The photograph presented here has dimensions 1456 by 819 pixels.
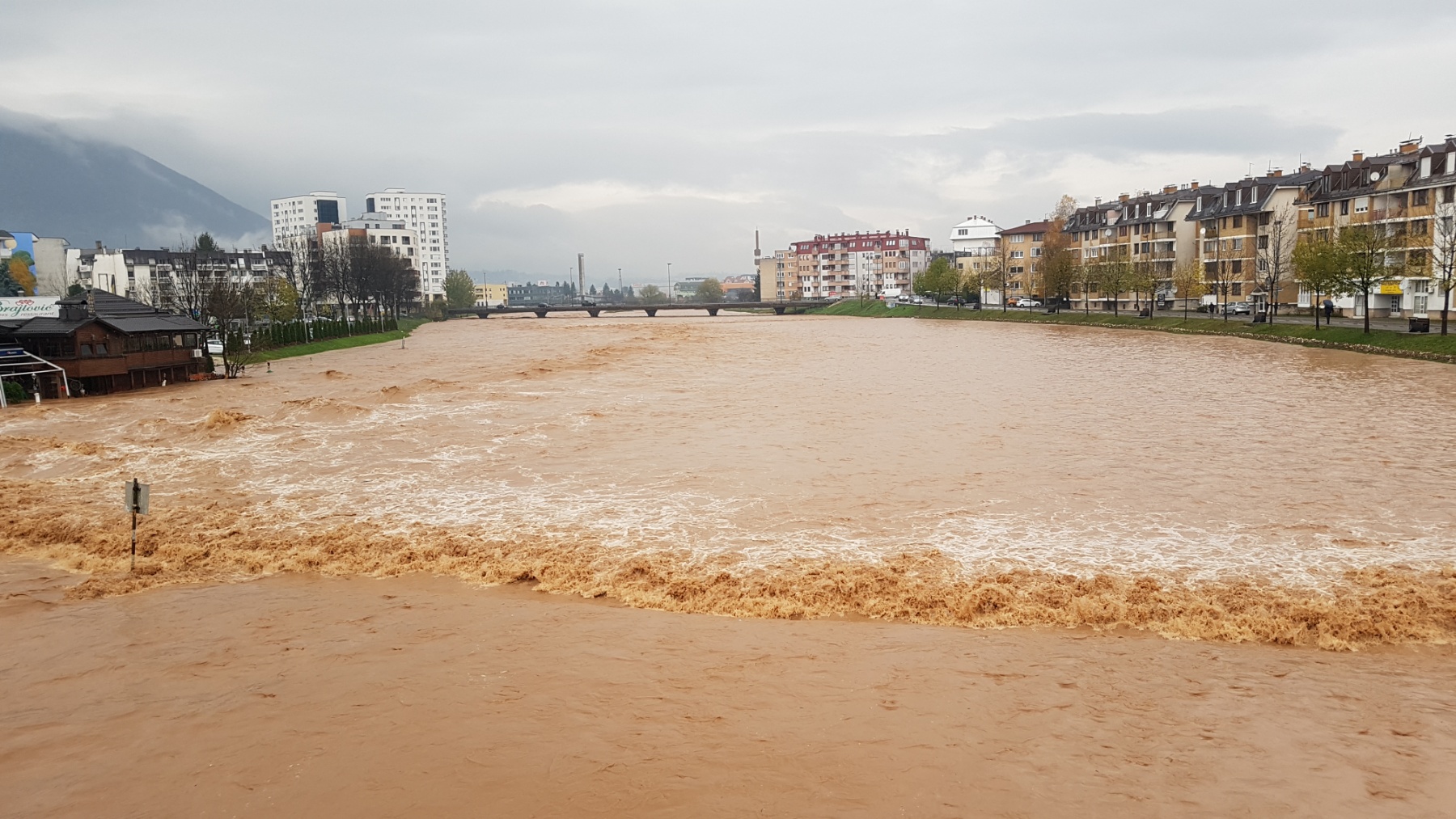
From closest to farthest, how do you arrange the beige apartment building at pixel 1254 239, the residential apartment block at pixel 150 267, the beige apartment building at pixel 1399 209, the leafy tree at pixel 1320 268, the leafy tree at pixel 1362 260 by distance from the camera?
the leafy tree at pixel 1362 260, the leafy tree at pixel 1320 268, the beige apartment building at pixel 1399 209, the beige apartment building at pixel 1254 239, the residential apartment block at pixel 150 267

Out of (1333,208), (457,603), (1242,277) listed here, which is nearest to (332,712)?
(457,603)

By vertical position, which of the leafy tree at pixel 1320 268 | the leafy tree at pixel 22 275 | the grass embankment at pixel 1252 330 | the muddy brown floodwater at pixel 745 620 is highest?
the leafy tree at pixel 22 275

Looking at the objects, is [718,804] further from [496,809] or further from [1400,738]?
[1400,738]

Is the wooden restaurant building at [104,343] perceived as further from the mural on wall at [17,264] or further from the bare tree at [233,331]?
the mural on wall at [17,264]

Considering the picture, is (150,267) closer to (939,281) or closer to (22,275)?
(22,275)

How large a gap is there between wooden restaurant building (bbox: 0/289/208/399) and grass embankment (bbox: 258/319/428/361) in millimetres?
13340

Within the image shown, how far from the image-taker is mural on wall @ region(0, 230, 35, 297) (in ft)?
271

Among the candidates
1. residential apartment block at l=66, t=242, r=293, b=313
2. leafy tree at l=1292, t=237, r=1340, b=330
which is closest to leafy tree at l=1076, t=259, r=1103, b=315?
leafy tree at l=1292, t=237, r=1340, b=330

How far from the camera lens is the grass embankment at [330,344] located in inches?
2576

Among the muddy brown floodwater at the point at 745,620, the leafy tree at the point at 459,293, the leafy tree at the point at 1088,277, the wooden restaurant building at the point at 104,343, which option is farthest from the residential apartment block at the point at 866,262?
the muddy brown floodwater at the point at 745,620

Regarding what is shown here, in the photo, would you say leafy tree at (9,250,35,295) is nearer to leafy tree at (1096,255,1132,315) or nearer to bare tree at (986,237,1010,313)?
bare tree at (986,237,1010,313)

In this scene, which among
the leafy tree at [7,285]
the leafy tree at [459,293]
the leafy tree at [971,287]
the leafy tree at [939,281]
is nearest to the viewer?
the leafy tree at [7,285]

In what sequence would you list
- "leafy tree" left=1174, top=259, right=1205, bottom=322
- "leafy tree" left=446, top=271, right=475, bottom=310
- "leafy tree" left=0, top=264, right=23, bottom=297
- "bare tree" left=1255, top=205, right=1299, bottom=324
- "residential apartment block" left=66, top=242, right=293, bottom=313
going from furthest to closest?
"leafy tree" left=446, top=271, right=475, bottom=310
"residential apartment block" left=66, top=242, right=293, bottom=313
"leafy tree" left=0, top=264, right=23, bottom=297
"leafy tree" left=1174, top=259, right=1205, bottom=322
"bare tree" left=1255, top=205, right=1299, bottom=324

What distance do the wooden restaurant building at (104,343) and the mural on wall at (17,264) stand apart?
4279cm
